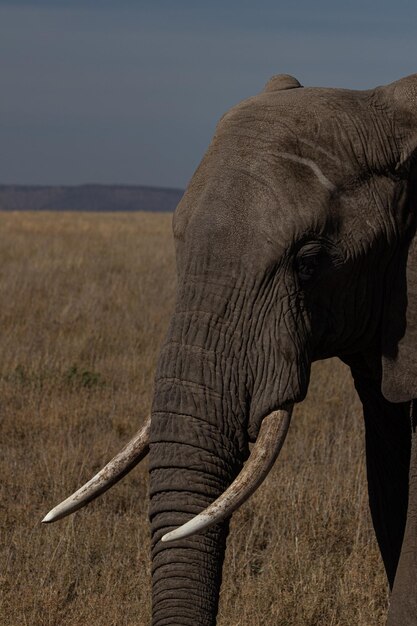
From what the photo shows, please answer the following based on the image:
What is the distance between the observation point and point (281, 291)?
10.9 ft

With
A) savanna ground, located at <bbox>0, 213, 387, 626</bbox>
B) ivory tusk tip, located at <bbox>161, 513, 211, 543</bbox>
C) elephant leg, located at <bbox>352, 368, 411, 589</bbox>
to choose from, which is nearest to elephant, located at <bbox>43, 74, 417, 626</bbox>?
ivory tusk tip, located at <bbox>161, 513, 211, 543</bbox>

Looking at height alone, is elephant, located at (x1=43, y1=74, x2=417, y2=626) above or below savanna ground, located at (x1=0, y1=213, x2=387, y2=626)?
above

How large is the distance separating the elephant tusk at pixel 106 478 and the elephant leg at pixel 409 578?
81cm

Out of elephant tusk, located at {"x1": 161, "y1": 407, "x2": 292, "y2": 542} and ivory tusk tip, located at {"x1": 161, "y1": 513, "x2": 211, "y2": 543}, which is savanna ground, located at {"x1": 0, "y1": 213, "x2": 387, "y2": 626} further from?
ivory tusk tip, located at {"x1": 161, "y1": 513, "x2": 211, "y2": 543}

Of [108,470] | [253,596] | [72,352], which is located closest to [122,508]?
[253,596]

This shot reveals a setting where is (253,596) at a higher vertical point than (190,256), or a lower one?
lower

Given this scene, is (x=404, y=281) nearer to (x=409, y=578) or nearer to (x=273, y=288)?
(x=273, y=288)

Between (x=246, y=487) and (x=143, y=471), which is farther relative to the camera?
(x=143, y=471)

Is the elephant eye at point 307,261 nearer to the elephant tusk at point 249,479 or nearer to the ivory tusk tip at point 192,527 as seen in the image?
the elephant tusk at point 249,479

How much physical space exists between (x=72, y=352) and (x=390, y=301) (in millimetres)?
7041

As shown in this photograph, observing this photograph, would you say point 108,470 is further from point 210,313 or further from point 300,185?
point 300,185

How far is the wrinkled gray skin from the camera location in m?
3.18

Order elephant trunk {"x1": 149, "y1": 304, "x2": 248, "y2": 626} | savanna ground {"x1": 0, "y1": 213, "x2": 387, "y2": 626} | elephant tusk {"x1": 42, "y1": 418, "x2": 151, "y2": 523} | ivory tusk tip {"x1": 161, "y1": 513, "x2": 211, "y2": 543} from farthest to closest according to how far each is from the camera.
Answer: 1. savanna ground {"x1": 0, "y1": 213, "x2": 387, "y2": 626}
2. elephant tusk {"x1": 42, "y1": 418, "x2": 151, "y2": 523}
3. elephant trunk {"x1": 149, "y1": 304, "x2": 248, "y2": 626}
4. ivory tusk tip {"x1": 161, "y1": 513, "x2": 211, "y2": 543}

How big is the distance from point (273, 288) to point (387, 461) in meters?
1.10
